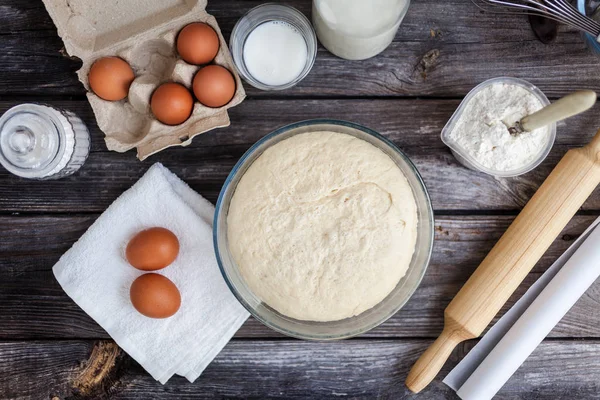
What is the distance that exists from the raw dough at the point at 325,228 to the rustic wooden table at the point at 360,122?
214mm

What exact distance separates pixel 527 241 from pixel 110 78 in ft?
3.16

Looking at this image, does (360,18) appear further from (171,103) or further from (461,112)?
(171,103)

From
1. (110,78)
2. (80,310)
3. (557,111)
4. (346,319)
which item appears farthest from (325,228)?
(80,310)

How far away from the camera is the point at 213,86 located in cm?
110

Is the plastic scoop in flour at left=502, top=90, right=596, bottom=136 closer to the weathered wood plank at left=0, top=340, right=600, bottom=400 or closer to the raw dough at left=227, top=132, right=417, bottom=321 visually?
the raw dough at left=227, top=132, right=417, bottom=321

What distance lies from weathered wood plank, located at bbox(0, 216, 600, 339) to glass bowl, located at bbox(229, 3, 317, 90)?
0.49m

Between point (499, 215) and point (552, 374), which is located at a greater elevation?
point (499, 215)

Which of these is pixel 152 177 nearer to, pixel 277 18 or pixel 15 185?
pixel 15 185

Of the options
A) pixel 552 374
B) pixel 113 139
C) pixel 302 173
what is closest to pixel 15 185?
pixel 113 139

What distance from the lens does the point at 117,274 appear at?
1221mm

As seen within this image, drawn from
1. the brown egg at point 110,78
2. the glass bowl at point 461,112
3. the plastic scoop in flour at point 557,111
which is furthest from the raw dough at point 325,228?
the brown egg at point 110,78

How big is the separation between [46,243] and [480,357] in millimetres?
1073

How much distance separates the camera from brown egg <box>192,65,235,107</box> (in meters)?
1.10

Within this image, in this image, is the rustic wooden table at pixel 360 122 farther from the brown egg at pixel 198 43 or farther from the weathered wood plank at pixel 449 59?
the brown egg at pixel 198 43
